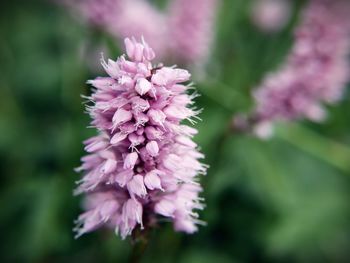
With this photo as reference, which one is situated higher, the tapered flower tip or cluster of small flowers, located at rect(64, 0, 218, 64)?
cluster of small flowers, located at rect(64, 0, 218, 64)

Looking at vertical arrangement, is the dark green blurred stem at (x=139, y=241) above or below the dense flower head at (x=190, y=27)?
below

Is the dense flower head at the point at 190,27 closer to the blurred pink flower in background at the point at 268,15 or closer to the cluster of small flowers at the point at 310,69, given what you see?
the cluster of small flowers at the point at 310,69

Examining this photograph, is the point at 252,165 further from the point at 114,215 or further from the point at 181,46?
the point at 114,215

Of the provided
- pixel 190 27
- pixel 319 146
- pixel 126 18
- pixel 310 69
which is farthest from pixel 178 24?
pixel 319 146

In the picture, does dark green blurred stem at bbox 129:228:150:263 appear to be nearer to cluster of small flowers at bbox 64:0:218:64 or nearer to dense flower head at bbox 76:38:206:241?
dense flower head at bbox 76:38:206:241

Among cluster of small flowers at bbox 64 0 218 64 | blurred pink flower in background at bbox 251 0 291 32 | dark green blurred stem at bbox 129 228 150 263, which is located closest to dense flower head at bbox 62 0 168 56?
cluster of small flowers at bbox 64 0 218 64

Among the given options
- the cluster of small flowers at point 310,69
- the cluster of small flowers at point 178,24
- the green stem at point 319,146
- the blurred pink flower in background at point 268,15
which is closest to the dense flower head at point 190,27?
the cluster of small flowers at point 178,24

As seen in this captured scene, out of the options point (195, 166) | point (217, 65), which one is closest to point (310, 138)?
point (217, 65)
